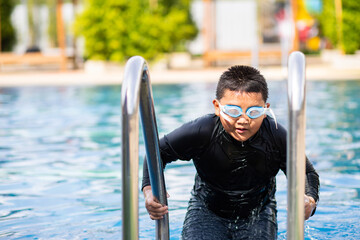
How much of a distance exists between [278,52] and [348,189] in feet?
58.9

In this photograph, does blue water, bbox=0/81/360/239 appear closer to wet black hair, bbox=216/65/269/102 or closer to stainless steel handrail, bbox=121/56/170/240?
wet black hair, bbox=216/65/269/102

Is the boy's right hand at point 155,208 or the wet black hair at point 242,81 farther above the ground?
the wet black hair at point 242,81

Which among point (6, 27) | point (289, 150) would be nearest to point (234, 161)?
point (289, 150)

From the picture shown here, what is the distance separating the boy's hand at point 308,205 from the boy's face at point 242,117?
403mm

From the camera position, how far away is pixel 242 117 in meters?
2.60

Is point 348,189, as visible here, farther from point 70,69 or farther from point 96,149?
point 70,69

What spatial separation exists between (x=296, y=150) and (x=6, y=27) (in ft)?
92.0

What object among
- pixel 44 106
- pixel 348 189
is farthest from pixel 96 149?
pixel 44 106

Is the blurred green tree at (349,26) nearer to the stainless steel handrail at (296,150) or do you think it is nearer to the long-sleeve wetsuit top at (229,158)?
the long-sleeve wetsuit top at (229,158)

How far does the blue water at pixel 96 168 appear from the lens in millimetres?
4184

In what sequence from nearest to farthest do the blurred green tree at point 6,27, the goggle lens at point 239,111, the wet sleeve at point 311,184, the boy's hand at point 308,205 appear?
the boy's hand at point 308,205, the goggle lens at point 239,111, the wet sleeve at point 311,184, the blurred green tree at point 6,27

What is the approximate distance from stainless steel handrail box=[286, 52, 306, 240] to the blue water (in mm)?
1917

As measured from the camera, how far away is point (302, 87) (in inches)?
75.7

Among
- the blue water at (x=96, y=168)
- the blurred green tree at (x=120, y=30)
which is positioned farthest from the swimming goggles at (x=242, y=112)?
the blurred green tree at (x=120, y=30)
